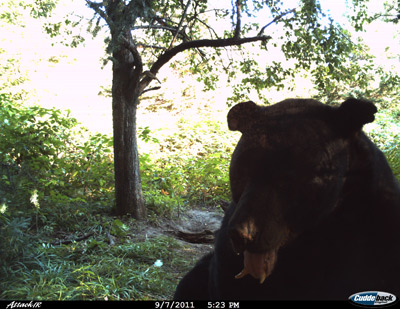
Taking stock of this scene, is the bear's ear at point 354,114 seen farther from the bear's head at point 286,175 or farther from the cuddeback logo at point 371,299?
the cuddeback logo at point 371,299

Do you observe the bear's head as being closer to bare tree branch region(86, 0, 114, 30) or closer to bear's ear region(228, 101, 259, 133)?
bear's ear region(228, 101, 259, 133)

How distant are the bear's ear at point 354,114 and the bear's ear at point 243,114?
418mm

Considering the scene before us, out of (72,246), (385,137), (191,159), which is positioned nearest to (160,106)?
(191,159)

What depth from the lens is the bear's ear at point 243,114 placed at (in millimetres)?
1803

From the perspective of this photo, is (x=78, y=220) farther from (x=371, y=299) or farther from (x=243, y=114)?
(x=371, y=299)

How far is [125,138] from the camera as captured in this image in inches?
220

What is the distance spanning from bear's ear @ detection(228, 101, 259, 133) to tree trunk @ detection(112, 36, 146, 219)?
391 cm

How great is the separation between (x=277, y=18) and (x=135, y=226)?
12.6 feet

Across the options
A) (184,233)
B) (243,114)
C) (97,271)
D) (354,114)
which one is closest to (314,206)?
(354,114)

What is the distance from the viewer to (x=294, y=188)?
1481 mm

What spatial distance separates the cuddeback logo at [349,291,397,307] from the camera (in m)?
1.64

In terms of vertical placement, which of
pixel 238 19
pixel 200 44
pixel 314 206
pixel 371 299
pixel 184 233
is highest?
pixel 238 19

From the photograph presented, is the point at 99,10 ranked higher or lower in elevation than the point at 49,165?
higher

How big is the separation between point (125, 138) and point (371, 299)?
14.8ft
